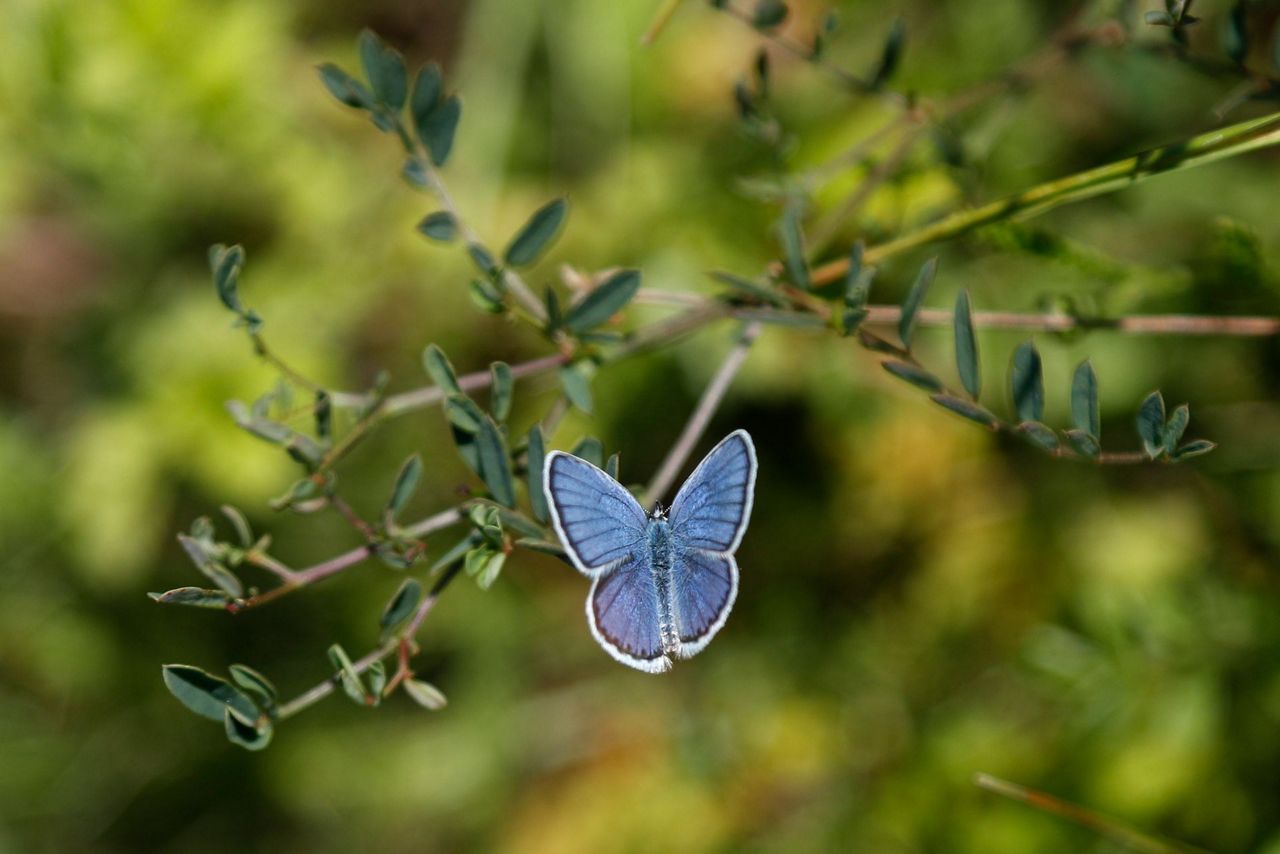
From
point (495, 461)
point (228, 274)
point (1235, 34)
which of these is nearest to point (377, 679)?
point (495, 461)

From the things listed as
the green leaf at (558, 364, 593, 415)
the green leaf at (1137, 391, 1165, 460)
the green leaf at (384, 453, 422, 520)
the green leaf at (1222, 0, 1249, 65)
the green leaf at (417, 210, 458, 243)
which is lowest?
the green leaf at (384, 453, 422, 520)

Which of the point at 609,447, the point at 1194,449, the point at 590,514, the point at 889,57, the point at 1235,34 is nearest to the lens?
the point at 1194,449

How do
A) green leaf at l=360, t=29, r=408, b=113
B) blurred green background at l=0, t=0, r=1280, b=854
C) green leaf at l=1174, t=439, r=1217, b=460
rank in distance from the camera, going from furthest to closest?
blurred green background at l=0, t=0, r=1280, b=854 → green leaf at l=360, t=29, r=408, b=113 → green leaf at l=1174, t=439, r=1217, b=460

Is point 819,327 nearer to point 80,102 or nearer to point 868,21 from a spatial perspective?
point 868,21

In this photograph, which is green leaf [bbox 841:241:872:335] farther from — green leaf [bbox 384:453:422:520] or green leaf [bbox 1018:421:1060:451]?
green leaf [bbox 384:453:422:520]

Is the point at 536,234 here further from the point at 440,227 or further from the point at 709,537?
the point at 709,537

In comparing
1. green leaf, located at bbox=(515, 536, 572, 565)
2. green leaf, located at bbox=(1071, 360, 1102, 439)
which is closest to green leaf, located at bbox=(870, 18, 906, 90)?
green leaf, located at bbox=(1071, 360, 1102, 439)

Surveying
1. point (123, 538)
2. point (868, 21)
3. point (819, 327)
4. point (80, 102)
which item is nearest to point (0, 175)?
point (80, 102)
